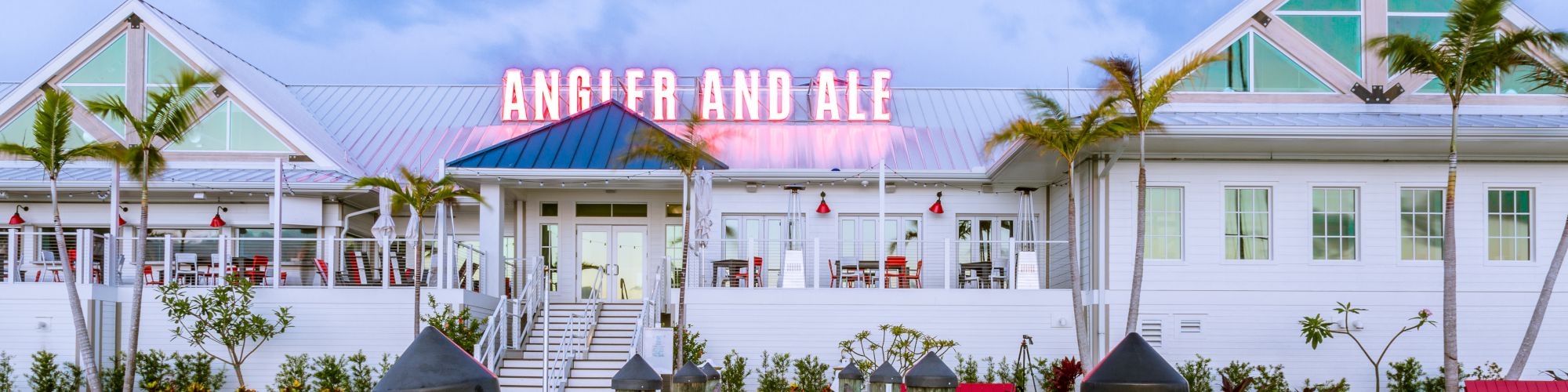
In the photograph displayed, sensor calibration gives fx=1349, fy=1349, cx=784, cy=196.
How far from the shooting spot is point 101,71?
69.5ft

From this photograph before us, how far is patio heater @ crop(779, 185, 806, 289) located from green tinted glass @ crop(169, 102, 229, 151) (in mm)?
8811

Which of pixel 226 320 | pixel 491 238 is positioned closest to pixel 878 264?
pixel 491 238

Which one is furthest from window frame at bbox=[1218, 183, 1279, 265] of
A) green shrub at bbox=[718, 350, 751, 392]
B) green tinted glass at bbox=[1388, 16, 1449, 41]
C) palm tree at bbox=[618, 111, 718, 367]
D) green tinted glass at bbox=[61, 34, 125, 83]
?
green tinted glass at bbox=[61, 34, 125, 83]

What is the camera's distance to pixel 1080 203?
18250mm

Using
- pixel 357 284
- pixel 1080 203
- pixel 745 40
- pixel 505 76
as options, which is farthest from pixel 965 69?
pixel 357 284

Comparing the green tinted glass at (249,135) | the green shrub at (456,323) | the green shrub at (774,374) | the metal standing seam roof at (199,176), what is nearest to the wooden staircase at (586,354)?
the green shrub at (456,323)

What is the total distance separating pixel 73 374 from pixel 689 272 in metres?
8.14

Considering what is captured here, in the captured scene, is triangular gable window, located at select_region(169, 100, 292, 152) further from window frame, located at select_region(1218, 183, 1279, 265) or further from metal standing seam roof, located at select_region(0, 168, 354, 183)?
window frame, located at select_region(1218, 183, 1279, 265)

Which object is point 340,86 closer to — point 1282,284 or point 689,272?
point 689,272

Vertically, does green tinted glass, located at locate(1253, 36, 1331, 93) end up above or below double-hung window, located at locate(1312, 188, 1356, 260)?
above

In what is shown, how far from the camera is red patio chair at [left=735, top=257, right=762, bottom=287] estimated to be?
18.5 metres

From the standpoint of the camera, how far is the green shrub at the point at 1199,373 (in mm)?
17109

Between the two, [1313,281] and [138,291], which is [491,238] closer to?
[138,291]

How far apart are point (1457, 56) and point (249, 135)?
16.9 meters
